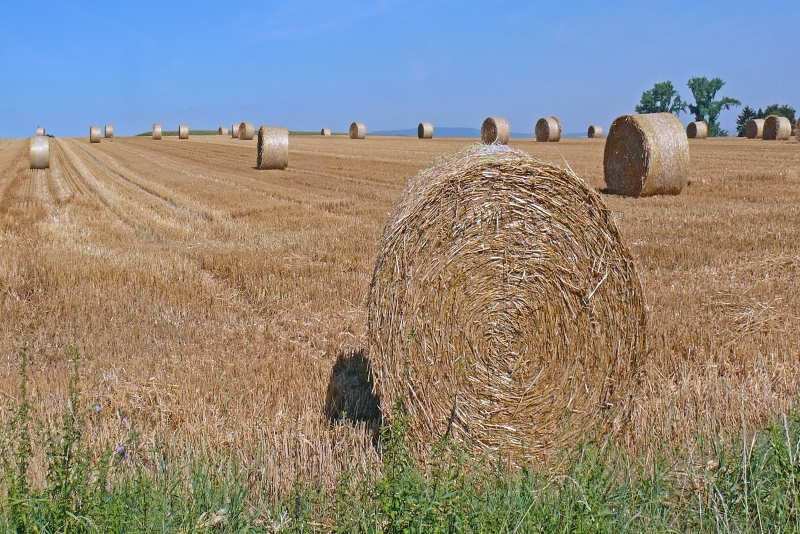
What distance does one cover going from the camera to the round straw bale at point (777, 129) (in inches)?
1423

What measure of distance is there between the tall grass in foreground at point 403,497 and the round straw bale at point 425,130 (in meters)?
42.7

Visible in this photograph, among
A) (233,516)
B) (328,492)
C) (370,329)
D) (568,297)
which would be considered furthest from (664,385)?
(233,516)

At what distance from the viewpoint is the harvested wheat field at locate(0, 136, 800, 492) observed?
4.00m

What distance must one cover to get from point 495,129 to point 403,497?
2836 cm

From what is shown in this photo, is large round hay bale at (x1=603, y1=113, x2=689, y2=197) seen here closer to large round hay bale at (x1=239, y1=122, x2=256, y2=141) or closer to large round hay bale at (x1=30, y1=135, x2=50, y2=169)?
large round hay bale at (x1=30, y1=135, x2=50, y2=169)

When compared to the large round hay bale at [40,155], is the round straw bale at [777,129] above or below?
above

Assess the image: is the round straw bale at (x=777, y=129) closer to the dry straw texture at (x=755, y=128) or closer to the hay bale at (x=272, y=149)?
the dry straw texture at (x=755, y=128)

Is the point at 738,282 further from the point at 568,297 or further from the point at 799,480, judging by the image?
the point at 799,480

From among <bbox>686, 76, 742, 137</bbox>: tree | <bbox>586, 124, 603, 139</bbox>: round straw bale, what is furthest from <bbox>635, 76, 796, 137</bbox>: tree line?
<bbox>586, 124, 603, 139</bbox>: round straw bale

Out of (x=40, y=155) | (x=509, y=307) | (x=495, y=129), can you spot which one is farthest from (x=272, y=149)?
(x=509, y=307)

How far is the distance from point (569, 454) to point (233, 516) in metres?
1.77

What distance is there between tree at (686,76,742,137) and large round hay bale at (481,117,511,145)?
5182cm

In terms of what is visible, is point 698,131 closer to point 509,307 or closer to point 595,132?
point 595,132

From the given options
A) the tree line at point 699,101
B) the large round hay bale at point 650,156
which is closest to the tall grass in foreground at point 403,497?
the large round hay bale at point 650,156
